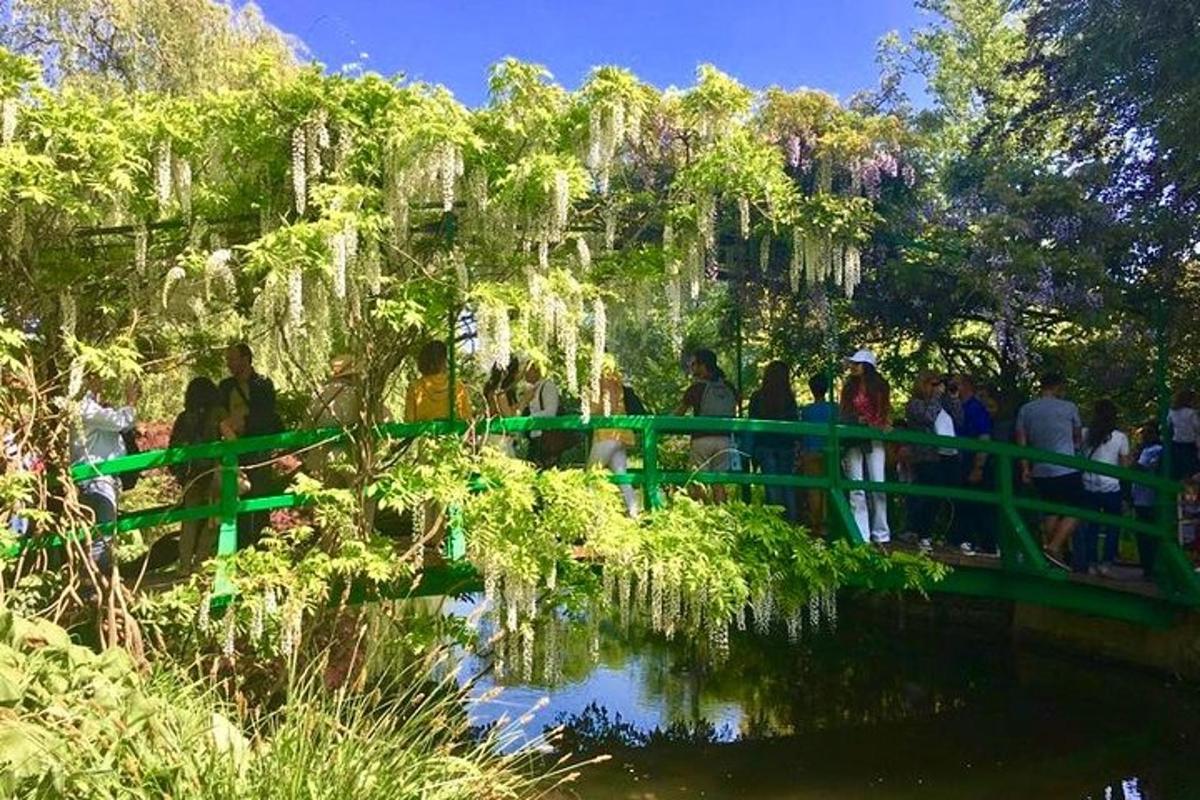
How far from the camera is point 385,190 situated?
17.9ft

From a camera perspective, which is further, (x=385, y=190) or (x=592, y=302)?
(x=592, y=302)

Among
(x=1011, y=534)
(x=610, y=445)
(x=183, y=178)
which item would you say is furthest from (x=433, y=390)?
(x=1011, y=534)

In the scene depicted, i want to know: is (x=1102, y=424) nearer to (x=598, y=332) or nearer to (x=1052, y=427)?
(x=1052, y=427)

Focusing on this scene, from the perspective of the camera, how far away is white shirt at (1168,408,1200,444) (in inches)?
302

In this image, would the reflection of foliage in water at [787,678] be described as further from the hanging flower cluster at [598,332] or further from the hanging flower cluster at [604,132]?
the hanging flower cluster at [604,132]

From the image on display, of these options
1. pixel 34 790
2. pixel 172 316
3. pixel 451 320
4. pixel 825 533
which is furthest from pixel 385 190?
pixel 825 533

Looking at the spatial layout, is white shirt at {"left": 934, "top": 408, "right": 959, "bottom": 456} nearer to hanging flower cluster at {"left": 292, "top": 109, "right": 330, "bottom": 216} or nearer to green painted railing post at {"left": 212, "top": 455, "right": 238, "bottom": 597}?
hanging flower cluster at {"left": 292, "top": 109, "right": 330, "bottom": 216}

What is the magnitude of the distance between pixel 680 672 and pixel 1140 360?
479 cm

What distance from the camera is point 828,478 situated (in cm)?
677

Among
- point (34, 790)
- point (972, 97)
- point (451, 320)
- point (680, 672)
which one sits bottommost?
point (680, 672)

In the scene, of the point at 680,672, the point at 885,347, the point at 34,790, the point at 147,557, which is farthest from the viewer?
the point at 885,347

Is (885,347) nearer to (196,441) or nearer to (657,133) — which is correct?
(657,133)

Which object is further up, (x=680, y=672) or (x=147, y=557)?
(x=147, y=557)

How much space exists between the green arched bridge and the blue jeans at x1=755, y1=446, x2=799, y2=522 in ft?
0.84
